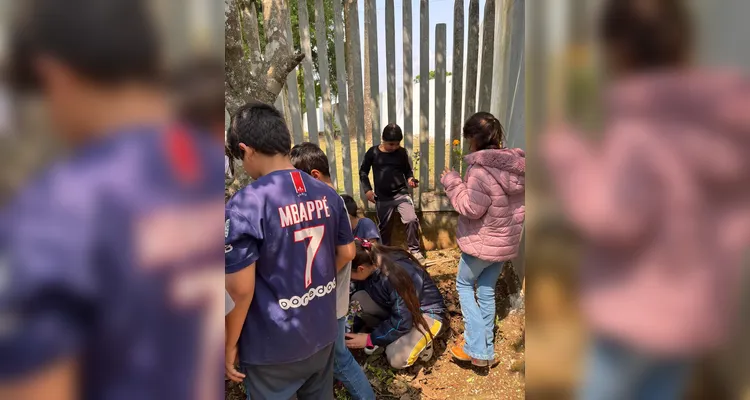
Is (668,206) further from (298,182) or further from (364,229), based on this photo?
(364,229)

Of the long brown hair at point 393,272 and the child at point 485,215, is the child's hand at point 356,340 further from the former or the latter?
the child at point 485,215

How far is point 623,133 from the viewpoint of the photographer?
21.1 inches

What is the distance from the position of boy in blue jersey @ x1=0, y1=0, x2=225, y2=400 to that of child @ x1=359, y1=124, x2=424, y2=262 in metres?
4.61

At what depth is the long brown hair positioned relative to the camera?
126 inches

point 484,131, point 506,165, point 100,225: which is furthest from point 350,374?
point 100,225

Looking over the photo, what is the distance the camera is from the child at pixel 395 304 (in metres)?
3.24

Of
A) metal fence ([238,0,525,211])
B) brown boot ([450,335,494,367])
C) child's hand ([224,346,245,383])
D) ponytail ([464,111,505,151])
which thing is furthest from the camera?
metal fence ([238,0,525,211])

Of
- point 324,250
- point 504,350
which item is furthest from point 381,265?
point 324,250

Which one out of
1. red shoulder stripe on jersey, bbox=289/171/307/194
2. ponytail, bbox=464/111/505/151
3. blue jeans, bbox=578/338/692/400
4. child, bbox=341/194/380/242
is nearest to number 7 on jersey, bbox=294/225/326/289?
red shoulder stripe on jersey, bbox=289/171/307/194

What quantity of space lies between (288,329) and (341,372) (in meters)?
1.13

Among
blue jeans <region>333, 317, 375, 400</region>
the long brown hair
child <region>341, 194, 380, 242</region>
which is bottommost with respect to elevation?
blue jeans <region>333, 317, 375, 400</region>

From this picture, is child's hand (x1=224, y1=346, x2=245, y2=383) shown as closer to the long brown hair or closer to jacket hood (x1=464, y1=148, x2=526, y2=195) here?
the long brown hair

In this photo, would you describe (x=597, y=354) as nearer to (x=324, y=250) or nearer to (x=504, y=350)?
(x=324, y=250)

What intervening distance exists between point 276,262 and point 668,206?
1.40 meters
